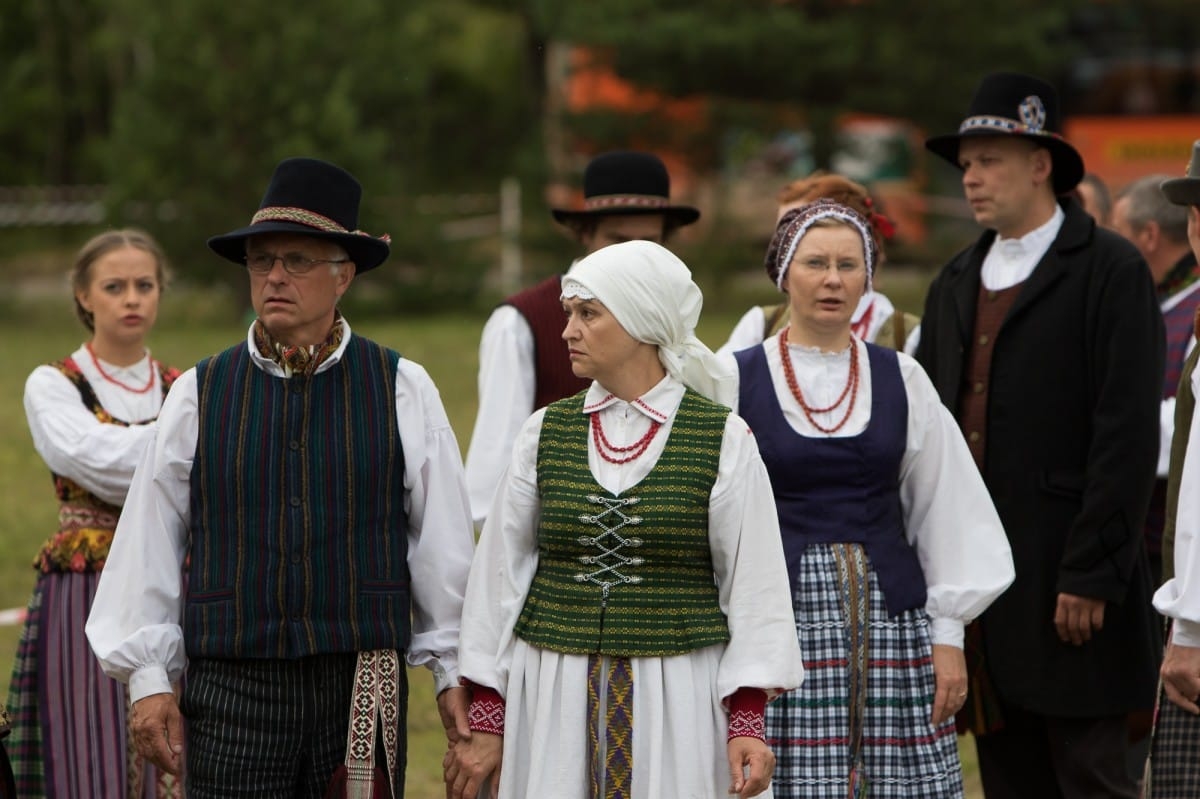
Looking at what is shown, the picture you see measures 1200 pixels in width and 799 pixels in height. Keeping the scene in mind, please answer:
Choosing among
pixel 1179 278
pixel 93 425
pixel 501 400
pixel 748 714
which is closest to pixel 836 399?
pixel 748 714

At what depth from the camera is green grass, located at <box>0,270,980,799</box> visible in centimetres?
675

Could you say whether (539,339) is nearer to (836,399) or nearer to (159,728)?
(836,399)

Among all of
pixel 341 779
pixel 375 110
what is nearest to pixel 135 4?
pixel 375 110

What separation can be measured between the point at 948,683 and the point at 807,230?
3.79 feet

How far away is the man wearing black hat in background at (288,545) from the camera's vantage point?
3559 millimetres

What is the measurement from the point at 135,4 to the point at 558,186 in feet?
18.7

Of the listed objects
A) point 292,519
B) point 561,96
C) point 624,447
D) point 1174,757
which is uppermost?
point 561,96

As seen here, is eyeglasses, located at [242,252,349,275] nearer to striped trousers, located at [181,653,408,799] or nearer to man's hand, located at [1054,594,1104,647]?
striped trousers, located at [181,653,408,799]

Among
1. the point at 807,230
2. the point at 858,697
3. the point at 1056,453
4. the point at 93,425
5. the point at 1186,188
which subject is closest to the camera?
the point at 1186,188

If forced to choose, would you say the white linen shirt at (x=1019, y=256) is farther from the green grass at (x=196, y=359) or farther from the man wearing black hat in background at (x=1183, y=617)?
the green grass at (x=196, y=359)

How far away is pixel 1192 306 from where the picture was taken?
5.50 meters

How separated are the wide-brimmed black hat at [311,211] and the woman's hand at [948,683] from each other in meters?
1.62

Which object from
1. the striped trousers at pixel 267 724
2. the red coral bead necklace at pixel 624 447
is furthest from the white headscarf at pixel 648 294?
the striped trousers at pixel 267 724

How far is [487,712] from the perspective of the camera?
139 inches
